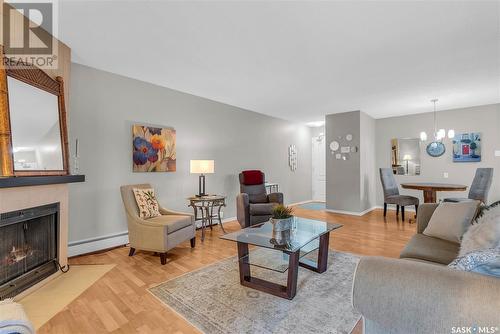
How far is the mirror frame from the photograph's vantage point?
1.91 metres

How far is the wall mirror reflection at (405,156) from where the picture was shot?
5.92m

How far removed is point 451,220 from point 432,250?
0.47 m

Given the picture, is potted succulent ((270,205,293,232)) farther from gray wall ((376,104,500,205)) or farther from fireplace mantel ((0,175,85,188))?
gray wall ((376,104,500,205))

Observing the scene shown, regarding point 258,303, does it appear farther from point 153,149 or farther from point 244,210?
point 153,149

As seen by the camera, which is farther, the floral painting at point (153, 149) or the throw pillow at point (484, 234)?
the floral painting at point (153, 149)

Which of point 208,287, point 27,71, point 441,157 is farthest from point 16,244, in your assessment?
point 441,157

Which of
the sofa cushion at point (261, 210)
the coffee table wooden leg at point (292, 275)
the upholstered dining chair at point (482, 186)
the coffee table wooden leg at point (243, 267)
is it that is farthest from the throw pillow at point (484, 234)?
the upholstered dining chair at point (482, 186)

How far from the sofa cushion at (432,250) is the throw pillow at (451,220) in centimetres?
7

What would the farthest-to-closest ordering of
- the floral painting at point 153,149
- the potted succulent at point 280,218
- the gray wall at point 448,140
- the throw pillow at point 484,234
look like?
the gray wall at point 448,140, the floral painting at point 153,149, the potted succulent at point 280,218, the throw pillow at point 484,234

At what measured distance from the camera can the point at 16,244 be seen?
6.99 feet

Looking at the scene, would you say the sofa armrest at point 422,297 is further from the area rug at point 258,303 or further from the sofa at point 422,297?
the area rug at point 258,303

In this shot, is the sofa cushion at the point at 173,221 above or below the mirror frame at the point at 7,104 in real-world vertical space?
below

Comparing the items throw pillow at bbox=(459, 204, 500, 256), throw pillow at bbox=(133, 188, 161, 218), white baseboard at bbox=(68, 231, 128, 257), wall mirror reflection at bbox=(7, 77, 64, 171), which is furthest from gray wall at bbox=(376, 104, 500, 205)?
wall mirror reflection at bbox=(7, 77, 64, 171)

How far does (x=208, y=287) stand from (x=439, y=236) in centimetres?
215
